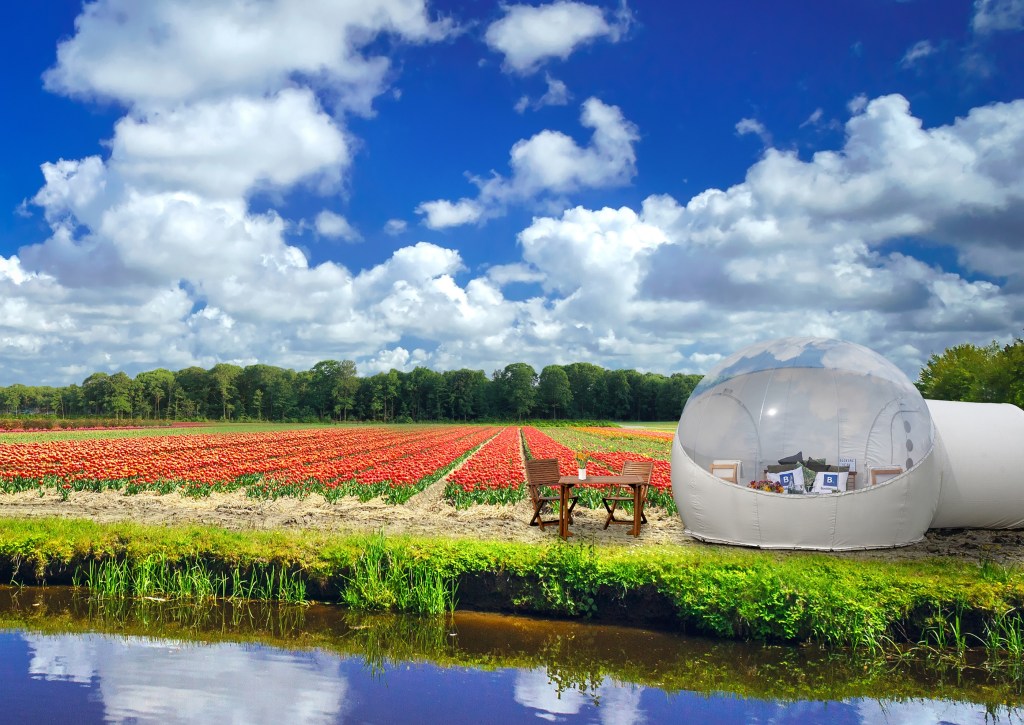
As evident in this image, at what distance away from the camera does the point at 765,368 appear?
11344 mm

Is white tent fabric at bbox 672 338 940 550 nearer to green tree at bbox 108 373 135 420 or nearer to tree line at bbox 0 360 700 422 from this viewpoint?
tree line at bbox 0 360 700 422

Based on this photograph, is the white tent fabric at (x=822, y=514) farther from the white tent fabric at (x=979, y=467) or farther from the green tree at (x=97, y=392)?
the green tree at (x=97, y=392)

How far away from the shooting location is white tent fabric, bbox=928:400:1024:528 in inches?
463

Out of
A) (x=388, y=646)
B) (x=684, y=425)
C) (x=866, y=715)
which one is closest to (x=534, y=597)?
(x=388, y=646)

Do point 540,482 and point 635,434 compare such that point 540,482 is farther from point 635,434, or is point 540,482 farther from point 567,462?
point 635,434

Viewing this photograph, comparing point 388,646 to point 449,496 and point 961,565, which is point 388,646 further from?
point 449,496

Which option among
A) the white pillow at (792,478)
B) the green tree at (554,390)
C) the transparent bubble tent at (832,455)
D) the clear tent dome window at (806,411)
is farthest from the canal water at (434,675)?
the green tree at (554,390)

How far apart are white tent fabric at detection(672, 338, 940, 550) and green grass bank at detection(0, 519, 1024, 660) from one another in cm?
71

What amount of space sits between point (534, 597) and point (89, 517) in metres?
9.45

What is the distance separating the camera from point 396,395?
117062 mm

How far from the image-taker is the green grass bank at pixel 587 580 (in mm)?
7465

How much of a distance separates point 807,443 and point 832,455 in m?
0.43

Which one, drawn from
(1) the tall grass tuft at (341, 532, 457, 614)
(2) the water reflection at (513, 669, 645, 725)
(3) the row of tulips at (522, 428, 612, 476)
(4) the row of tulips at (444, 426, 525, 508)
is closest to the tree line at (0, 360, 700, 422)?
(3) the row of tulips at (522, 428, 612, 476)

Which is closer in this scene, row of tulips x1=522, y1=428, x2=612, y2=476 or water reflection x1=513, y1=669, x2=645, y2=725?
water reflection x1=513, y1=669, x2=645, y2=725
